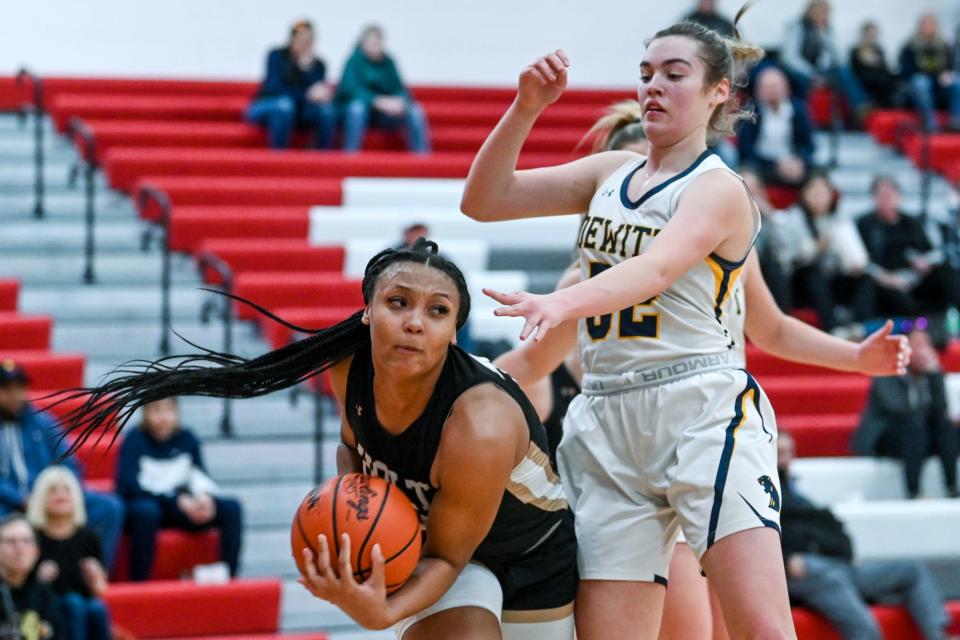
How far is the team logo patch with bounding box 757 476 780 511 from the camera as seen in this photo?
3.54 metres

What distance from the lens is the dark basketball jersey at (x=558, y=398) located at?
4840mm

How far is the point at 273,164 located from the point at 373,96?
0.97 meters

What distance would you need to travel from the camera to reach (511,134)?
3717 millimetres

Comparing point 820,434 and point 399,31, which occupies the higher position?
point 399,31

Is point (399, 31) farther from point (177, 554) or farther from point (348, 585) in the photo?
point (348, 585)

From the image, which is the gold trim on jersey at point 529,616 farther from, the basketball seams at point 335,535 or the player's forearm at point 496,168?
the player's forearm at point 496,168

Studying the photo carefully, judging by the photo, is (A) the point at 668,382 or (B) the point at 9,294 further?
(B) the point at 9,294

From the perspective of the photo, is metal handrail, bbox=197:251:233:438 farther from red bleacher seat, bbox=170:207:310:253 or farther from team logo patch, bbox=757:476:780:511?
team logo patch, bbox=757:476:780:511

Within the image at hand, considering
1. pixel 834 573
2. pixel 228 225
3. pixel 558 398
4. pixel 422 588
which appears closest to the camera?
pixel 422 588

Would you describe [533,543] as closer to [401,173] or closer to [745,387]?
[745,387]

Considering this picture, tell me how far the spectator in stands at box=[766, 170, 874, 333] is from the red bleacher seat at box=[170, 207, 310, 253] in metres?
2.93

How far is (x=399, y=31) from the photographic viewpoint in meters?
12.6

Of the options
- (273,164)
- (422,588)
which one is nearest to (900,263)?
(273,164)

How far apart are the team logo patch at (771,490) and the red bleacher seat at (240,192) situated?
276 inches
